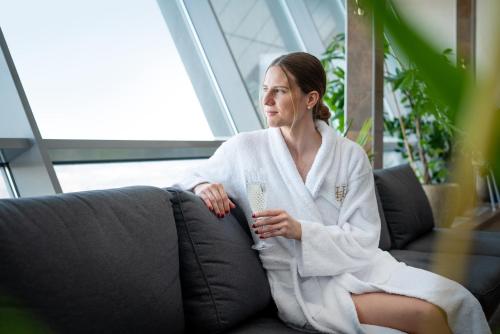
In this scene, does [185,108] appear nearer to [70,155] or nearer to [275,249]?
[70,155]

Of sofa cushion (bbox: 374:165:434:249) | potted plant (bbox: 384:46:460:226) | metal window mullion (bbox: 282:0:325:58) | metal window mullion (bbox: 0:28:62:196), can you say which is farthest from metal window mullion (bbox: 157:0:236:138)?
metal window mullion (bbox: 0:28:62:196)

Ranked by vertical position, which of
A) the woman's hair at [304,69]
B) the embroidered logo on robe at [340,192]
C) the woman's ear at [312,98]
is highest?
the woman's hair at [304,69]

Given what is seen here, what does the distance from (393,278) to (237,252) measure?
1.83 ft

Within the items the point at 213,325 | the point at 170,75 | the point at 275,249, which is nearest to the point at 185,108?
the point at 170,75

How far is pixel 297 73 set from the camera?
2.23 meters

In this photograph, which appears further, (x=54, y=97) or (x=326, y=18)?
(x=326, y=18)

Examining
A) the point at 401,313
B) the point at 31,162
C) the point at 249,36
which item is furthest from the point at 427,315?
the point at 249,36

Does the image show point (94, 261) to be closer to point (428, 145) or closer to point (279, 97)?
point (279, 97)

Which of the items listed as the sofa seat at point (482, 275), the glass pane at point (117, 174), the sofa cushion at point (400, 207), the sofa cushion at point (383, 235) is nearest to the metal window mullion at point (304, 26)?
the glass pane at point (117, 174)

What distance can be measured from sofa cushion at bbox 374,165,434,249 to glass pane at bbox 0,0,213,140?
1564mm

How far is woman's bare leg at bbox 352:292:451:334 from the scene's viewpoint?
1.80 meters

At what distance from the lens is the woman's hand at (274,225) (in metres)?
1.78

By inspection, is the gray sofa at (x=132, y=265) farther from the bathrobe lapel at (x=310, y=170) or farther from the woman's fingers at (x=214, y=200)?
the bathrobe lapel at (x=310, y=170)

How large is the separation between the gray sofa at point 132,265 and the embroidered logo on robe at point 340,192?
349mm
